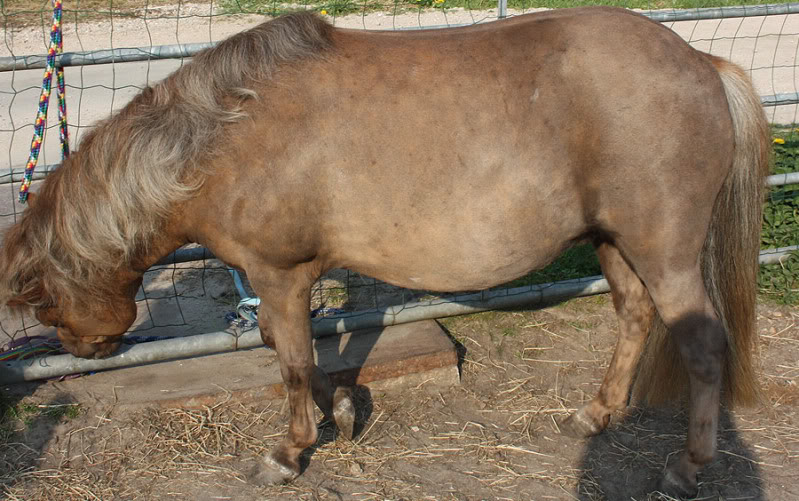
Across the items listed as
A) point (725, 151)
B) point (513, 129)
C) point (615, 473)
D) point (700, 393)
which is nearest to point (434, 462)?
point (615, 473)

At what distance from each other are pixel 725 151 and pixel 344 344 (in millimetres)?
2158

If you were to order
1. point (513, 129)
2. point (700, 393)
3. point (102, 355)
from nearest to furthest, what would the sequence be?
point (513, 129) → point (700, 393) → point (102, 355)

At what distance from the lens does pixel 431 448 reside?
3229 millimetres

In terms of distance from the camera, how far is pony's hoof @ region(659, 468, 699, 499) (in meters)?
2.90

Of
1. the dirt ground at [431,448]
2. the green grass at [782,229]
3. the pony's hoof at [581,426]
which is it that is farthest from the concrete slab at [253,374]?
the green grass at [782,229]

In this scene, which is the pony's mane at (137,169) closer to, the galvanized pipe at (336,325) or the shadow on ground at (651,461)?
the galvanized pipe at (336,325)

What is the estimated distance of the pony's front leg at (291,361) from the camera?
9.39ft

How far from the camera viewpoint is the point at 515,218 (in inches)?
105

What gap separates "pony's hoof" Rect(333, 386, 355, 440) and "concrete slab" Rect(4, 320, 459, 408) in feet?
0.93

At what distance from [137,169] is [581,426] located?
7.55 ft

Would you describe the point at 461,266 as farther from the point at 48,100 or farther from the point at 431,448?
the point at 48,100

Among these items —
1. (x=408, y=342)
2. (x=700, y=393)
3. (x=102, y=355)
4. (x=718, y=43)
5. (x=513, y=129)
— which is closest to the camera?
(x=513, y=129)

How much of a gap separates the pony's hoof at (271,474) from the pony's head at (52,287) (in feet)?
2.96

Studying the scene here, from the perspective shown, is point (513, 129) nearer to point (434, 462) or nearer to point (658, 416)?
point (434, 462)
